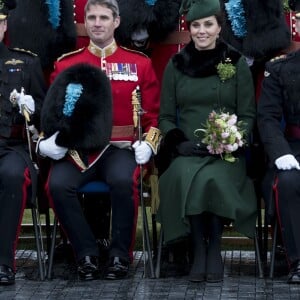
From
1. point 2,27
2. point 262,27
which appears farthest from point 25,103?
point 262,27

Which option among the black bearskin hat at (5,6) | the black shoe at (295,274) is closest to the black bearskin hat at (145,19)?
the black bearskin hat at (5,6)

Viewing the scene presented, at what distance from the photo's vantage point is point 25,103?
767 centimetres

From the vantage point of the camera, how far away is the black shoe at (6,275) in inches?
291

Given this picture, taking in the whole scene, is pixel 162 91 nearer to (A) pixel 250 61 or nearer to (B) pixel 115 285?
(A) pixel 250 61

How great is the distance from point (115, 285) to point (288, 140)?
1.47 metres

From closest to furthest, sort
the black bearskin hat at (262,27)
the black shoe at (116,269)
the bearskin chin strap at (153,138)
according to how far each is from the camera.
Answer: the black shoe at (116,269)
the bearskin chin strap at (153,138)
the black bearskin hat at (262,27)

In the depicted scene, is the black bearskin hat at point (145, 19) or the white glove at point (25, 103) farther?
the black bearskin hat at point (145, 19)

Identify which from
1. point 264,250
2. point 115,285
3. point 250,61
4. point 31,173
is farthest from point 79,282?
point 250,61

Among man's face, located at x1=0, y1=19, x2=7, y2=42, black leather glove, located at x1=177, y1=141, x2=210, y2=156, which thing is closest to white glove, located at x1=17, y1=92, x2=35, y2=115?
man's face, located at x1=0, y1=19, x2=7, y2=42

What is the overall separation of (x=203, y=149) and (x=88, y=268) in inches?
41.4

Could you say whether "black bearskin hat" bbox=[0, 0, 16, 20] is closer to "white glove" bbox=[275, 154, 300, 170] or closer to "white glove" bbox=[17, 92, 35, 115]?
"white glove" bbox=[17, 92, 35, 115]

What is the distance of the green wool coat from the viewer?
23.9 ft

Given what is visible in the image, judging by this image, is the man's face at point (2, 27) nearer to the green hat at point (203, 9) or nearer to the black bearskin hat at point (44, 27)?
the black bearskin hat at point (44, 27)

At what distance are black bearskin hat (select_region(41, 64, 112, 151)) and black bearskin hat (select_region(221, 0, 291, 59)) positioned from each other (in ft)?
3.61
